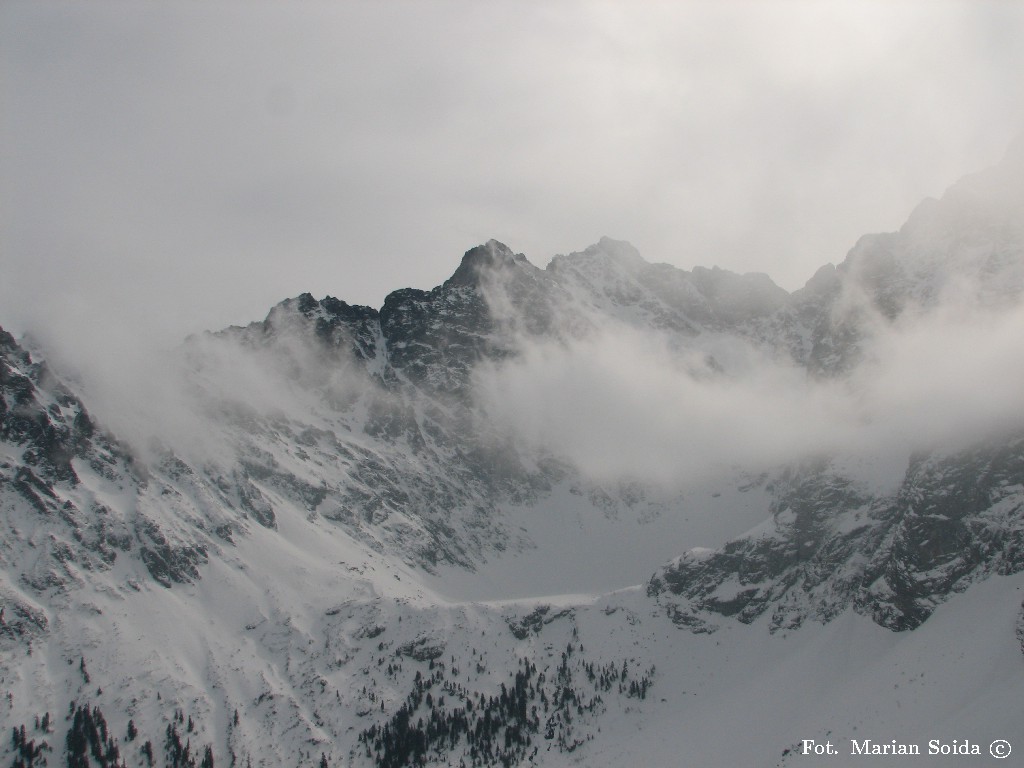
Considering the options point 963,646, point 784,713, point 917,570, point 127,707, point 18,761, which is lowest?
point 18,761

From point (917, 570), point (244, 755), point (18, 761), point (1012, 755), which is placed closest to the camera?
point (1012, 755)

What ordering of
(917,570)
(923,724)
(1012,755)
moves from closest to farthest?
1. (1012,755)
2. (923,724)
3. (917,570)

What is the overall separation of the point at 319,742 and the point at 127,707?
38.9 m

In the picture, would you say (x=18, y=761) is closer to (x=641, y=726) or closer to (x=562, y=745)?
(x=562, y=745)

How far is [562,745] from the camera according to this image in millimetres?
186125

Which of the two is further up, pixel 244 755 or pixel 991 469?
pixel 991 469

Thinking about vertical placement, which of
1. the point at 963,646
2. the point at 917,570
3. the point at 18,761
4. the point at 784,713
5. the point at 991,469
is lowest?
the point at 18,761

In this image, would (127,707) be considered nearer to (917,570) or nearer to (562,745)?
(562,745)

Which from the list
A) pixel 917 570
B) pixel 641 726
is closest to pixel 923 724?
pixel 917 570

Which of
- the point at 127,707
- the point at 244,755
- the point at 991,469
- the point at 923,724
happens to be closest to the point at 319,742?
the point at 244,755

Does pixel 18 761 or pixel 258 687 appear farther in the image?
pixel 258 687

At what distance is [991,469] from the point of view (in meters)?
191

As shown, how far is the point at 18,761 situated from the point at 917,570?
179 m

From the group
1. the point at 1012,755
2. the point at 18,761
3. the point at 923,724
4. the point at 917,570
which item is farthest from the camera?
the point at 917,570
